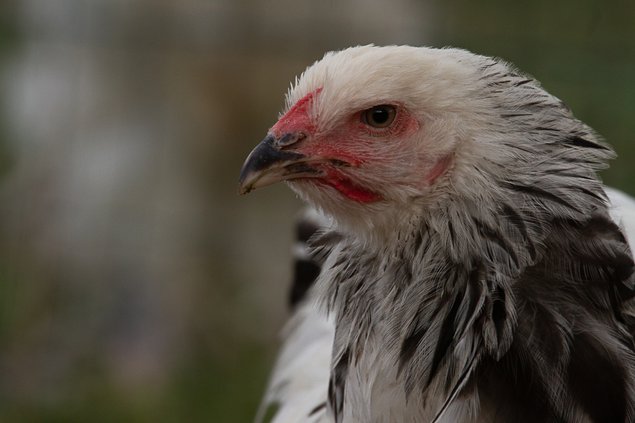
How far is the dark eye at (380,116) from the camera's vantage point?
1682 mm

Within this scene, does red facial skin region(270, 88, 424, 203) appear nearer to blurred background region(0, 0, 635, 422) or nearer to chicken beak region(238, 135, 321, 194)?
chicken beak region(238, 135, 321, 194)

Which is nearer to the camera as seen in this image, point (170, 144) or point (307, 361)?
point (307, 361)

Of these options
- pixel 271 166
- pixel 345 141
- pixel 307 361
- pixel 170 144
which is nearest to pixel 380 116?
pixel 345 141

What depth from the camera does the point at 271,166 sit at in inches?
66.6

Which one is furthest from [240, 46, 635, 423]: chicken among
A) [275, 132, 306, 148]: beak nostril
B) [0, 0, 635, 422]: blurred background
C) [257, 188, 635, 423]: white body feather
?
[0, 0, 635, 422]: blurred background

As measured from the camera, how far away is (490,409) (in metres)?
1.64

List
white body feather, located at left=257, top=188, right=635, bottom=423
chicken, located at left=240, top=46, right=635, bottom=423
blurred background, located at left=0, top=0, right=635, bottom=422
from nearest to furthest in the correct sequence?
chicken, located at left=240, top=46, right=635, bottom=423
white body feather, located at left=257, top=188, right=635, bottom=423
blurred background, located at left=0, top=0, right=635, bottom=422

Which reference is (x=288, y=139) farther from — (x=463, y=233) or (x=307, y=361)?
(x=307, y=361)

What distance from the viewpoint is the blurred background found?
14.2ft

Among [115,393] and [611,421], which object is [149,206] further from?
[611,421]

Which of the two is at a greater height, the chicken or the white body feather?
the chicken

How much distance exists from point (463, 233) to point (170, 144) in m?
3.21

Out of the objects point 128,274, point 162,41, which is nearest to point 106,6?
point 162,41

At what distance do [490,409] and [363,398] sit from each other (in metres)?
0.21
